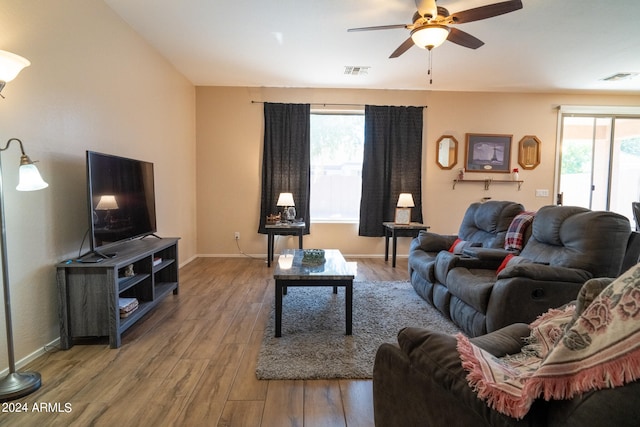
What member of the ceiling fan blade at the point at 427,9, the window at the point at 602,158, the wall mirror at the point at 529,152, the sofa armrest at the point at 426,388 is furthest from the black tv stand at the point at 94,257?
the window at the point at 602,158

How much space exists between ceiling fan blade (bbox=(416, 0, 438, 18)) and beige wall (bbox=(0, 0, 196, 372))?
2.68 metres

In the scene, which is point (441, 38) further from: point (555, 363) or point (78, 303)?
point (78, 303)

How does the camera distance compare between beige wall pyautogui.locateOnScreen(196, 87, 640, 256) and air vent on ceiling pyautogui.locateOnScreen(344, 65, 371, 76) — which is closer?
air vent on ceiling pyautogui.locateOnScreen(344, 65, 371, 76)

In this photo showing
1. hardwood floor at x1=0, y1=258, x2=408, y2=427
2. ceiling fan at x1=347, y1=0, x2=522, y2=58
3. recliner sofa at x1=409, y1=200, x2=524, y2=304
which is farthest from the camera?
recliner sofa at x1=409, y1=200, x2=524, y2=304

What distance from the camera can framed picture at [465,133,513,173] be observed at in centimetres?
509

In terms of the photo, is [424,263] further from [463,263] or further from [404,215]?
[404,215]

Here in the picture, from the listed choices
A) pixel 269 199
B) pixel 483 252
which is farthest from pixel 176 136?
pixel 483 252

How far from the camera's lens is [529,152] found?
5125mm

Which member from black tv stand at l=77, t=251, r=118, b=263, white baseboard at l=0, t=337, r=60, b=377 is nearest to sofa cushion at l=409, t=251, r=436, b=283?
black tv stand at l=77, t=251, r=118, b=263

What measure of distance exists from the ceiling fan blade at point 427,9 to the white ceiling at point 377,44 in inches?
14.5

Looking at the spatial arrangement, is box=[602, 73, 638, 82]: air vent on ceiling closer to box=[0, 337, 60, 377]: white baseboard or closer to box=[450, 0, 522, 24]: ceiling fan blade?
box=[450, 0, 522, 24]: ceiling fan blade

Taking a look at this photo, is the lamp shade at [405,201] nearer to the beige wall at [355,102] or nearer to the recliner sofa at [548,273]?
the beige wall at [355,102]

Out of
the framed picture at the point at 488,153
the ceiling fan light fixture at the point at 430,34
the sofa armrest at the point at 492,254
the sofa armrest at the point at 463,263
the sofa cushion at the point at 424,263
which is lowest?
the sofa cushion at the point at 424,263

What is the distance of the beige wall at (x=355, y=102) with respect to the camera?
195 inches
